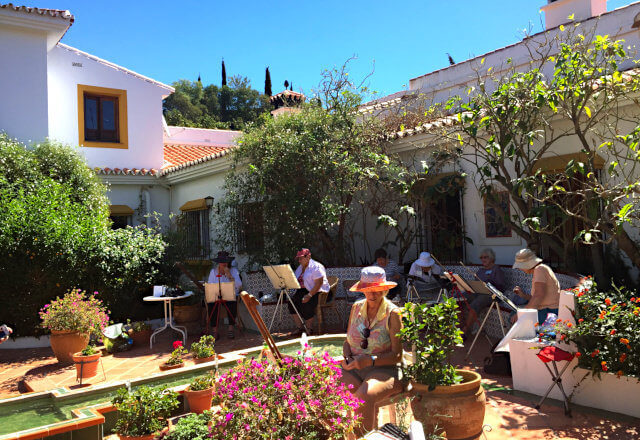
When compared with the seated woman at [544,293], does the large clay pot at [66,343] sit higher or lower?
lower

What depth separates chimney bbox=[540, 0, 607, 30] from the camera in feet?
43.7

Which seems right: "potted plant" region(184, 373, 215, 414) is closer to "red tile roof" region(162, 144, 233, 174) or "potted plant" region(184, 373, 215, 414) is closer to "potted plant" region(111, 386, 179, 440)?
"potted plant" region(111, 386, 179, 440)

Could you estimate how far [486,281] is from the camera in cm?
798

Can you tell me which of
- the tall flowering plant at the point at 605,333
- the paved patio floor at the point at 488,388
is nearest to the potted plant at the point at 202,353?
the paved patio floor at the point at 488,388

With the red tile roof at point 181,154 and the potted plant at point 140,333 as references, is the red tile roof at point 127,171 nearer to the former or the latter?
the red tile roof at point 181,154

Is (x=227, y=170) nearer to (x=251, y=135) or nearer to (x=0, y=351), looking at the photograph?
(x=251, y=135)

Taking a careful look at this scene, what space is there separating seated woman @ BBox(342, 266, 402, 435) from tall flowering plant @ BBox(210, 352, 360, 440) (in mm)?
851

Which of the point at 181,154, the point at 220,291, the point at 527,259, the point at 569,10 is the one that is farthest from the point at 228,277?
the point at 569,10

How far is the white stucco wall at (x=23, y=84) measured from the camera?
13.1 m

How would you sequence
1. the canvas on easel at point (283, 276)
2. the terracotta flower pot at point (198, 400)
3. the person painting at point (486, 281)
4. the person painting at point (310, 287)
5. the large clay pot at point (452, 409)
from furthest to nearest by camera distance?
the person painting at point (310, 287), the canvas on easel at point (283, 276), the person painting at point (486, 281), the terracotta flower pot at point (198, 400), the large clay pot at point (452, 409)

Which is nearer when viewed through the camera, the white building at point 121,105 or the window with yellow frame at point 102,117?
the white building at point 121,105

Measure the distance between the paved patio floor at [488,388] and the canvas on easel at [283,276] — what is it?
1.03 m

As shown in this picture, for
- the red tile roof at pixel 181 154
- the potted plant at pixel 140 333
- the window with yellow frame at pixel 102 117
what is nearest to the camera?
the potted plant at pixel 140 333

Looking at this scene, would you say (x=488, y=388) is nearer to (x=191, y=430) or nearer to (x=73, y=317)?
(x=191, y=430)
